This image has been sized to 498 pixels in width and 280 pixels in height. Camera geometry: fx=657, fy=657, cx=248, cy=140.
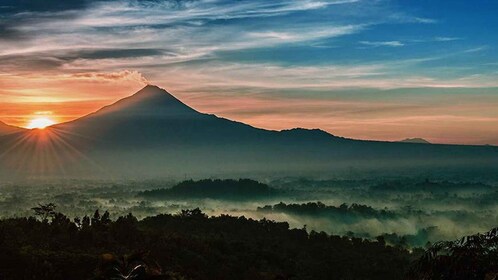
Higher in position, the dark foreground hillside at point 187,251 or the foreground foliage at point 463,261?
the foreground foliage at point 463,261

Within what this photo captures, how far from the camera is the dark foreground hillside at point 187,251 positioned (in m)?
73.6

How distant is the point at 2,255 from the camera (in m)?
72.4

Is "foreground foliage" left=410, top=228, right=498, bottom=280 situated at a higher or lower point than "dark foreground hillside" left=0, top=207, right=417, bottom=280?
higher

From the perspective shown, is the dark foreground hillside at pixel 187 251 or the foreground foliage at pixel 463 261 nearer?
the foreground foliage at pixel 463 261

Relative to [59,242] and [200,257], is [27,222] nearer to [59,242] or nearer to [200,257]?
[59,242]

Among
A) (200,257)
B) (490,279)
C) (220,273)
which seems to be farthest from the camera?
(200,257)

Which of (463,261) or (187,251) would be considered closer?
(463,261)

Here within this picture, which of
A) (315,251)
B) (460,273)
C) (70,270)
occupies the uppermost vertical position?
(460,273)

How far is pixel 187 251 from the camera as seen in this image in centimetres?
11838

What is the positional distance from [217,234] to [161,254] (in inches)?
2236

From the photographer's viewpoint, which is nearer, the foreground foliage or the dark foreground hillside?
the foreground foliage

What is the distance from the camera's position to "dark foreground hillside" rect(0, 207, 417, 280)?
7356 centimetres

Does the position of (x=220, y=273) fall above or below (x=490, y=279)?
below

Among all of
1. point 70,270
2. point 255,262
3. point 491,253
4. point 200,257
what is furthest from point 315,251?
point 491,253
